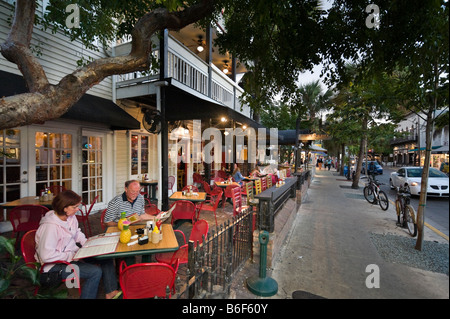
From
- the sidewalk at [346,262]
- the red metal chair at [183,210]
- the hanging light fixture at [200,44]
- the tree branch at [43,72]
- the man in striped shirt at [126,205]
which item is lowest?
the sidewalk at [346,262]

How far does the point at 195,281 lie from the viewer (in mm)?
2100

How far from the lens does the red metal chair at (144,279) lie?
6.44ft

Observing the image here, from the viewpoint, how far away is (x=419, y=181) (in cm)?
963

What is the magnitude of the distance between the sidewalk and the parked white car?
9.19ft

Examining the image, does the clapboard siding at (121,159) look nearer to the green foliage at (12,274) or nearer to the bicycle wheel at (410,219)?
the green foliage at (12,274)

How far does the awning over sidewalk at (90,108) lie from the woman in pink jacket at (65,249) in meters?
3.24

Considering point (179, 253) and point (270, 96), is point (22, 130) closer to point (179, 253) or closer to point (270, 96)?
point (179, 253)

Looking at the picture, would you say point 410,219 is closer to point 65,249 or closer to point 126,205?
point 126,205

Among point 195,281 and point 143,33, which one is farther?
point 143,33

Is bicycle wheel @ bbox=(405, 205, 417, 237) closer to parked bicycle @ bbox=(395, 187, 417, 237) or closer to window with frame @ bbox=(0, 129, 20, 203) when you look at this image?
parked bicycle @ bbox=(395, 187, 417, 237)

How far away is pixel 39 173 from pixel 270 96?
6337mm

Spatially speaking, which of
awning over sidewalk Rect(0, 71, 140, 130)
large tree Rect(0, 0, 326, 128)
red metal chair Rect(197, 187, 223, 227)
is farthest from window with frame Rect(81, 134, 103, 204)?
red metal chair Rect(197, 187, 223, 227)

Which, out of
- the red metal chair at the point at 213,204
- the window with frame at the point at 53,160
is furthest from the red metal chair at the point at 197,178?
the window with frame at the point at 53,160
